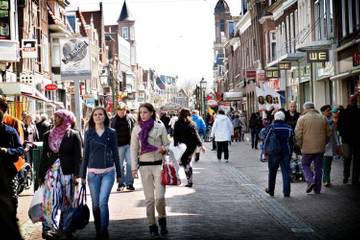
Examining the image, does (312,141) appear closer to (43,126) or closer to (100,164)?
(100,164)

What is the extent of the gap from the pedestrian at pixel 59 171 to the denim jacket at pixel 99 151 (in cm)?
19

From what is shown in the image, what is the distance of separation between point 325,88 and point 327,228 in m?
23.6

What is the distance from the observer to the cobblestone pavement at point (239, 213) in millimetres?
9109

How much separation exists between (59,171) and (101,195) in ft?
2.24

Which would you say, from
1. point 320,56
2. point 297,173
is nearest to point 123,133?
point 297,173

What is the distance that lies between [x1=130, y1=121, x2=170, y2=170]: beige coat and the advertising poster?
760 cm

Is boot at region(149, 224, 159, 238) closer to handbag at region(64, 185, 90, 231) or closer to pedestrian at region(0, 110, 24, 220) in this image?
handbag at region(64, 185, 90, 231)

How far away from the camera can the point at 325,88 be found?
32.3m

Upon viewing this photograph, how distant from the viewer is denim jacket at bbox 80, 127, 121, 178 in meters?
8.59

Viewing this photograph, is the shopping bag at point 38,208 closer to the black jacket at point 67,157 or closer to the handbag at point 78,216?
the black jacket at point 67,157

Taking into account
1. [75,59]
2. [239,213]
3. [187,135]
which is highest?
[75,59]

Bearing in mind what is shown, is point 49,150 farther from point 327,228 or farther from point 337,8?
point 337,8

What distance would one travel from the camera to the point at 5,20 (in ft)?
102

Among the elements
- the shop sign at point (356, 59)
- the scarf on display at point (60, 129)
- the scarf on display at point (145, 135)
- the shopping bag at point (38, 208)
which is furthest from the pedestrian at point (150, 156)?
the shop sign at point (356, 59)
